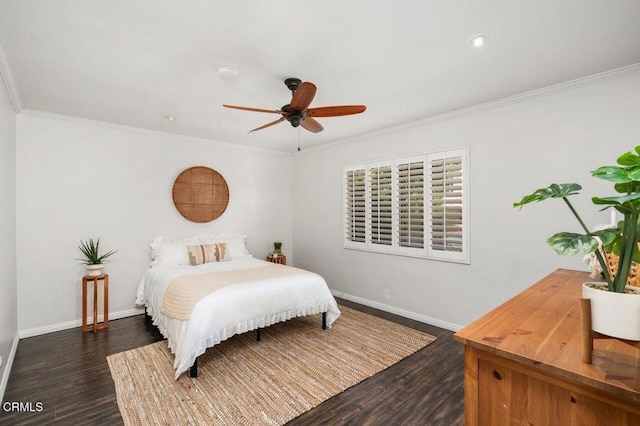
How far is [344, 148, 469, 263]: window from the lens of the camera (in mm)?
3564

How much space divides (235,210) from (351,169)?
82.5 inches

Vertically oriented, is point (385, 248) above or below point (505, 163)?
below

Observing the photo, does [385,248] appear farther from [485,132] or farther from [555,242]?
[555,242]

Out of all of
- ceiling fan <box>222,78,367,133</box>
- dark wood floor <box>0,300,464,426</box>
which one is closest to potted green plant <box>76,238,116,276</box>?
dark wood floor <box>0,300,464,426</box>

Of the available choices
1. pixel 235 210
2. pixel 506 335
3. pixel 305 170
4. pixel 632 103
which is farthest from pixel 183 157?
pixel 632 103

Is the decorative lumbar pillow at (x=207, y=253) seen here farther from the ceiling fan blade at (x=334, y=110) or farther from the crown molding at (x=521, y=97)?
the crown molding at (x=521, y=97)

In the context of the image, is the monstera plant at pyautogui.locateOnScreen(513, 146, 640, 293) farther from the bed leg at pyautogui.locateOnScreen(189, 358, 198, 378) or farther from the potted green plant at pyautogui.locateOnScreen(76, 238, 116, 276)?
the potted green plant at pyautogui.locateOnScreen(76, 238, 116, 276)

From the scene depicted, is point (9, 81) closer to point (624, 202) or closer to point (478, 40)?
point (478, 40)

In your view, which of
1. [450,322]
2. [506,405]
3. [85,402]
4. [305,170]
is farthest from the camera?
[305,170]

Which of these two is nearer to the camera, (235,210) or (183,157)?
(183,157)

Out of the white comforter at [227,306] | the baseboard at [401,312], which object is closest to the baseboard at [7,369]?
the white comforter at [227,306]

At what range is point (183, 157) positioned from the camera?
462cm

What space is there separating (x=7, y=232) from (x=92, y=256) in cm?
97

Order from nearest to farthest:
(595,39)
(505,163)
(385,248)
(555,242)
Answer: (555,242)
(595,39)
(505,163)
(385,248)
